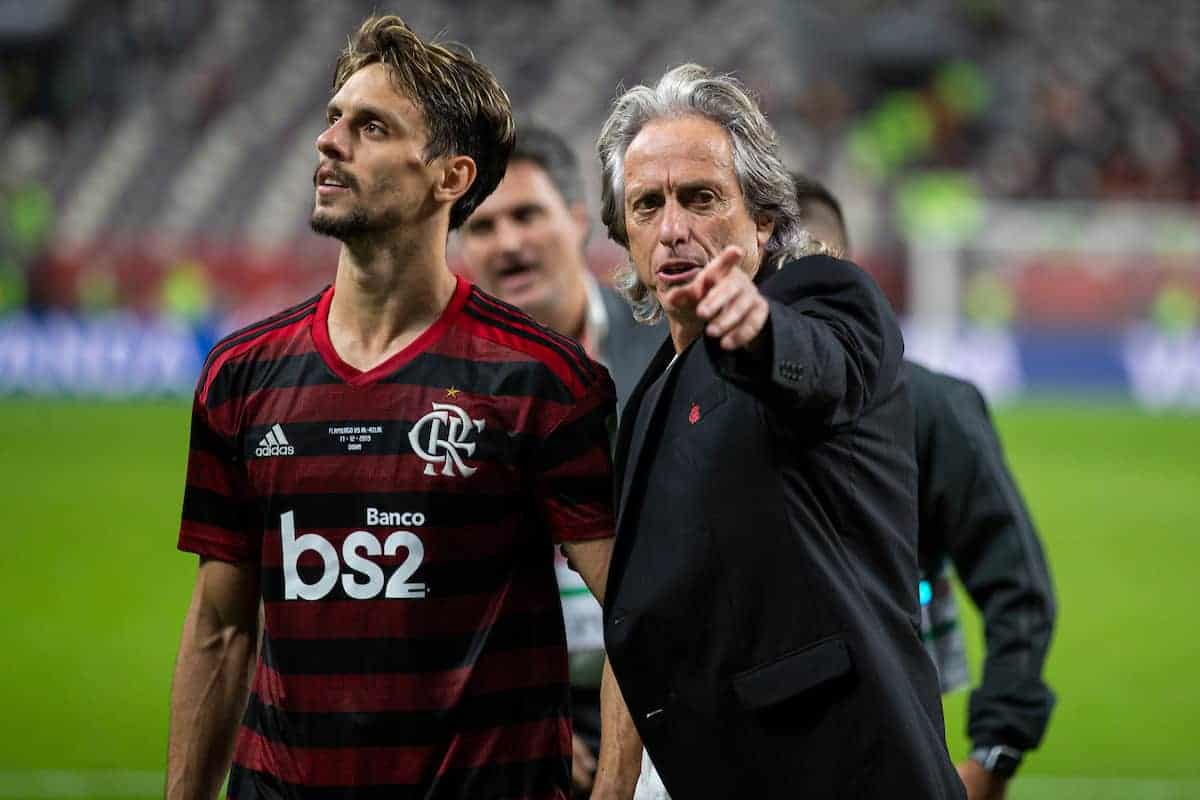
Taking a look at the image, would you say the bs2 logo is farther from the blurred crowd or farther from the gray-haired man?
the blurred crowd

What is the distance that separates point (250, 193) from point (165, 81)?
313 cm

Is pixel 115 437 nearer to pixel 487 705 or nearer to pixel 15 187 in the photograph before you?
pixel 15 187

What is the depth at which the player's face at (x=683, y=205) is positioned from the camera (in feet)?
8.19

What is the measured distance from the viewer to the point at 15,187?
23.7m

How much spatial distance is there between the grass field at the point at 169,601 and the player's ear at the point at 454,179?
4.28m

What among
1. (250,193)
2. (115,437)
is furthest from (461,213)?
(250,193)

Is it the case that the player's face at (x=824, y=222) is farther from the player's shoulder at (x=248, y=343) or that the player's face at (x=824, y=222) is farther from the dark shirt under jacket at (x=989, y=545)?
the player's shoulder at (x=248, y=343)

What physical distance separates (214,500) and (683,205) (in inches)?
38.0

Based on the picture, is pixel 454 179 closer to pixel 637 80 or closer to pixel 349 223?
pixel 349 223

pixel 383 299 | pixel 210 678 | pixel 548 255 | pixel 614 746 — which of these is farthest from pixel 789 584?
pixel 548 255

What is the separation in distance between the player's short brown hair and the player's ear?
0.02 meters

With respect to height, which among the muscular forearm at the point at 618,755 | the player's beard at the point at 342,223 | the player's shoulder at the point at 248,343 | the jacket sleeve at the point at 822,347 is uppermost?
the player's beard at the point at 342,223

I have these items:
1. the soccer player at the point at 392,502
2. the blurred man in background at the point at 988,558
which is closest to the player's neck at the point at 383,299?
the soccer player at the point at 392,502

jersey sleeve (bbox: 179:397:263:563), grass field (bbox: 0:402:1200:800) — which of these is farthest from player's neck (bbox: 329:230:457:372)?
grass field (bbox: 0:402:1200:800)
